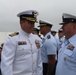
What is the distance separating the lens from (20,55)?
413 cm

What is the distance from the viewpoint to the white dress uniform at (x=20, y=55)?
4043mm

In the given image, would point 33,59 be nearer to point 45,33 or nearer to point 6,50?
point 6,50

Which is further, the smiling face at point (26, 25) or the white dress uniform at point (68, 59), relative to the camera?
the smiling face at point (26, 25)

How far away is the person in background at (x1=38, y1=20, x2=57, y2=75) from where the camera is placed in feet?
19.8

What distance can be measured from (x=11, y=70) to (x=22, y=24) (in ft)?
2.46

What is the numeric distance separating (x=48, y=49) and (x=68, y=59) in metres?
2.26

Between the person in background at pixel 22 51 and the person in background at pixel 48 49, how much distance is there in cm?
166

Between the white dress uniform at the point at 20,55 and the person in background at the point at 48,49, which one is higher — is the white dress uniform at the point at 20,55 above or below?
above

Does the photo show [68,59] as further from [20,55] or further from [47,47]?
[47,47]

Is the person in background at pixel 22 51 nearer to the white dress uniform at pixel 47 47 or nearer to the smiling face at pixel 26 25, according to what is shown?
the smiling face at pixel 26 25

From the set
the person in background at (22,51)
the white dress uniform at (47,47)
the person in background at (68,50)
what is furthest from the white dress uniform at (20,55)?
the white dress uniform at (47,47)

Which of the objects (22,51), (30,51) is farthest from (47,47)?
(22,51)

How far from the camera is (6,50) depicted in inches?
159

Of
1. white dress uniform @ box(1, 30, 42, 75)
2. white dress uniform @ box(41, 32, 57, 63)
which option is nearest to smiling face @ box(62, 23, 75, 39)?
white dress uniform @ box(1, 30, 42, 75)
